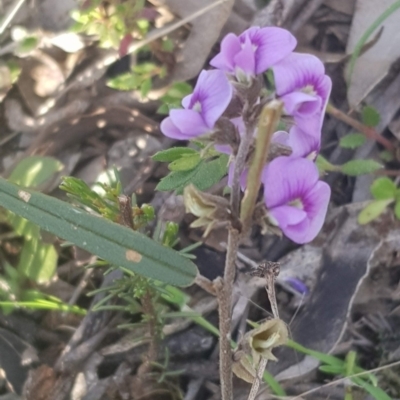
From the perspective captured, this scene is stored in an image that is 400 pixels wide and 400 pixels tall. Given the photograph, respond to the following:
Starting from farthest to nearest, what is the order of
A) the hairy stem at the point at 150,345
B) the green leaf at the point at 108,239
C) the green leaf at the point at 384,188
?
the green leaf at the point at 384,188, the hairy stem at the point at 150,345, the green leaf at the point at 108,239

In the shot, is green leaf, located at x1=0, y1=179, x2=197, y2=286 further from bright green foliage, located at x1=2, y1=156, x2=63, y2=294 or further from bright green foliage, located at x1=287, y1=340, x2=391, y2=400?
bright green foliage, located at x1=2, y1=156, x2=63, y2=294

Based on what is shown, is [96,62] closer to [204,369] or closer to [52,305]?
[52,305]

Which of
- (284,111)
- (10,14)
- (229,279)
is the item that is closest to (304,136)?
(284,111)

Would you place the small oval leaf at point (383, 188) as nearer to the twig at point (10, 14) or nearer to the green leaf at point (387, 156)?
the green leaf at point (387, 156)

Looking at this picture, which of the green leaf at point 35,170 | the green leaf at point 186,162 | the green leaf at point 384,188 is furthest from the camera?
the green leaf at point 35,170

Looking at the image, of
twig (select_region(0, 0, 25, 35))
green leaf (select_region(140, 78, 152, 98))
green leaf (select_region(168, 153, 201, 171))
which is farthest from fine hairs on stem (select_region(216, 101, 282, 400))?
twig (select_region(0, 0, 25, 35))

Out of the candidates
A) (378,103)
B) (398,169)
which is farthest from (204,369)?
(378,103)

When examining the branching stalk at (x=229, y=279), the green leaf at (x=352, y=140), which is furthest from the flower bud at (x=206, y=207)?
the green leaf at (x=352, y=140)

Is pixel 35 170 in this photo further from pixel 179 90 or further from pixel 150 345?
pixel 150 345
